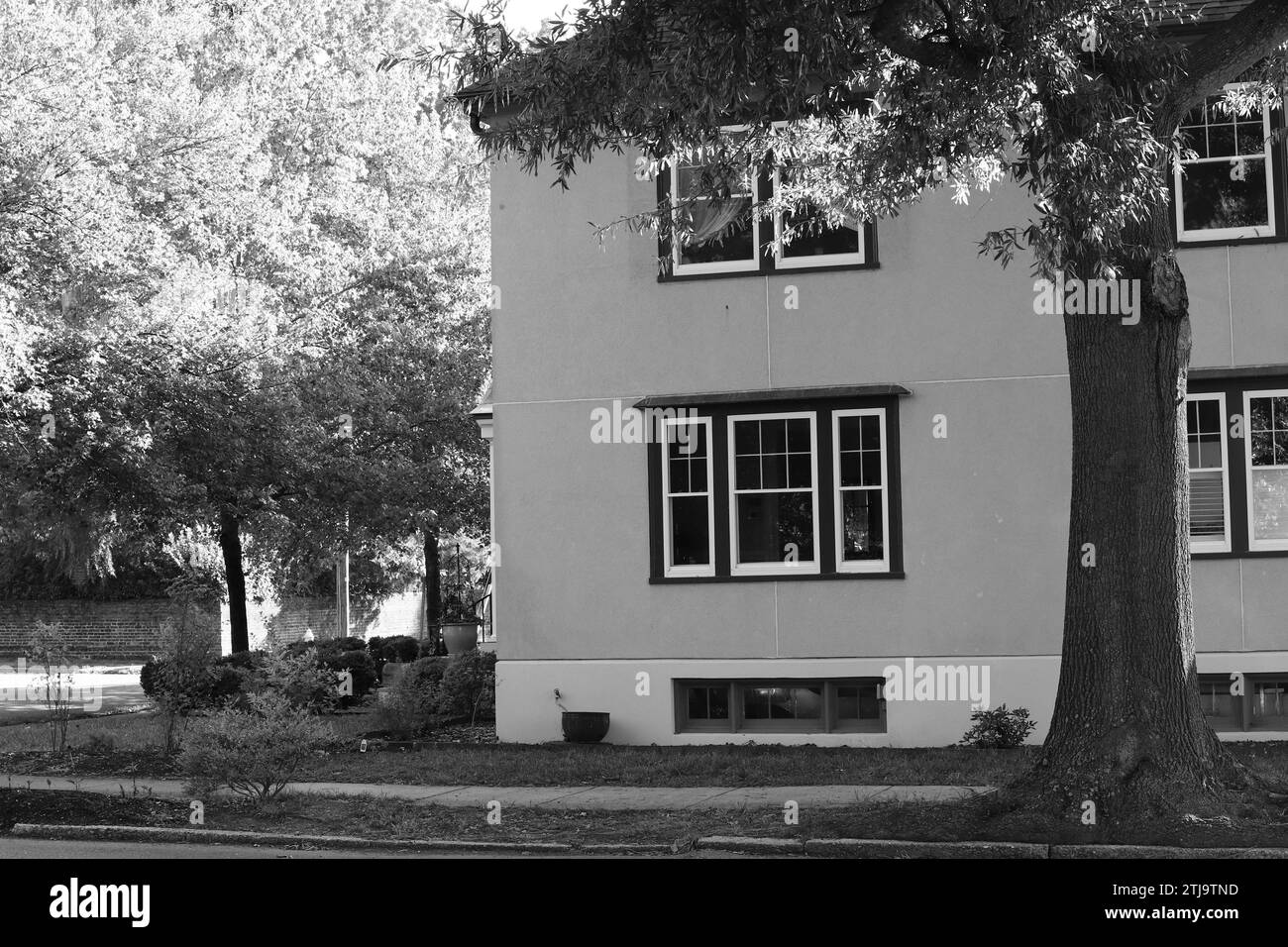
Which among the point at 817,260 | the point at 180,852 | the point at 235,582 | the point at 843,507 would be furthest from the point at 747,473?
the point at 235,582

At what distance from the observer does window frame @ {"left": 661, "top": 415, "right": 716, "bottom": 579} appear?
1684cm

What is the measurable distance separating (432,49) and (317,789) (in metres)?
6.74

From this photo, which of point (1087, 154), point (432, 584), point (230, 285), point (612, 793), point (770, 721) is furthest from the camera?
point (432, 584)

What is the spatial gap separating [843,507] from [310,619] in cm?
2549

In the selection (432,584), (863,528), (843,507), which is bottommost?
(432,584)

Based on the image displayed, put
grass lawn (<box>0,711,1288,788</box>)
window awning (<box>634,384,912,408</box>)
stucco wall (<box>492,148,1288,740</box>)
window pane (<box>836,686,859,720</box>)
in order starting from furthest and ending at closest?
window pane (<box>836,686,859,720</box>), window awning (<box>634,384,912,408</box>), stucco wall (<box>492,148,1288,740</box>), grass lawn (<box>0,711,1288,788</box>)

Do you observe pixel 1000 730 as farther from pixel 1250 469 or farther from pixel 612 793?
pixel 612 793

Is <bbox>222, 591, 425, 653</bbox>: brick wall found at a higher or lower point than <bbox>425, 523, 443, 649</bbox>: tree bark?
lower

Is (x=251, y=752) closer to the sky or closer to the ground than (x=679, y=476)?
closer to the ground

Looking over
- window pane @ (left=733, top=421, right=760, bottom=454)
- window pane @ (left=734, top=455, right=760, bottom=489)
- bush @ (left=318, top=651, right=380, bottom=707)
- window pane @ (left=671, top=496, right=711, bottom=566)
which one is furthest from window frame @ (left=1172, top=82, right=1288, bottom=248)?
bush @ (left=318, top=651, right=380, bottom=707)

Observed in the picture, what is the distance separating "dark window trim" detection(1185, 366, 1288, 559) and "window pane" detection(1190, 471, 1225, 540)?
0.12m

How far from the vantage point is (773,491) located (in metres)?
16.7

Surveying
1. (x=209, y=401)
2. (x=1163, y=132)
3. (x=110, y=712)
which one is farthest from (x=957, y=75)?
(x=110, y=712)

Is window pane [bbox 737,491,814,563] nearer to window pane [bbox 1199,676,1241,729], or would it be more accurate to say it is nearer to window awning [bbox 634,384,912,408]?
window awning [bbox 634,384,912,408]
